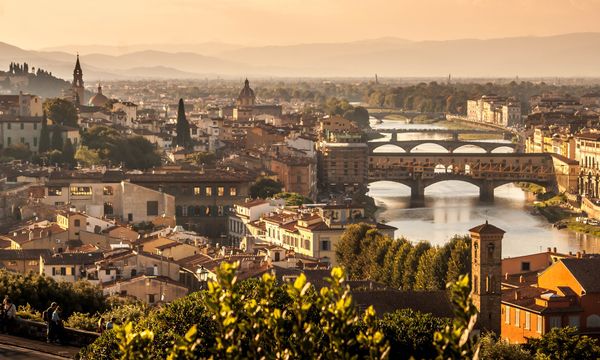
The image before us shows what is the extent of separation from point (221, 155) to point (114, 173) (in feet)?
37.6

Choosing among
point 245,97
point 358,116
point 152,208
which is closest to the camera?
point 152,208

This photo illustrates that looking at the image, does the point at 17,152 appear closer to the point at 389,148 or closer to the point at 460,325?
the point at 389,148

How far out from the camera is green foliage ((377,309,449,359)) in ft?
29.6

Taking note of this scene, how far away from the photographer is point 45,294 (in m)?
11.7

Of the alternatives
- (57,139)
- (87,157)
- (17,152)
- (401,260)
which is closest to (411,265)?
(401,260)

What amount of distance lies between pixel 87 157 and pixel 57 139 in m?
1.09

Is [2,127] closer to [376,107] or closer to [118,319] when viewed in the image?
[118,319]

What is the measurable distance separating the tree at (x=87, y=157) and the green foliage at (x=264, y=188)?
350 centimetres

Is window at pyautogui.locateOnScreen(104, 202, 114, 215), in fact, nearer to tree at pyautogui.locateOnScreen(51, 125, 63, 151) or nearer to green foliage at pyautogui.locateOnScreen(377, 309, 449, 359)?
tree at pyautogui.locateOnScreen(51, 125, 63, 151)

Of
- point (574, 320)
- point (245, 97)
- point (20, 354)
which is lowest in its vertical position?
point (245, 97)

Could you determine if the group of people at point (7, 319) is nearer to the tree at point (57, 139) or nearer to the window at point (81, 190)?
the window at point (81, 190)

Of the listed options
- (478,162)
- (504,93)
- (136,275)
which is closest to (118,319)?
(136,275)

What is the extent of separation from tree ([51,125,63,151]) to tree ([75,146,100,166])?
366 millimetres

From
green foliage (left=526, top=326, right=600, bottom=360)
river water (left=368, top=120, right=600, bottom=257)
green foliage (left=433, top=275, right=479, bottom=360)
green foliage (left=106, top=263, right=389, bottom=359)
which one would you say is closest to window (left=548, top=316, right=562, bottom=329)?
green foliage (left=526, top=326, right=600, bottom=360)
